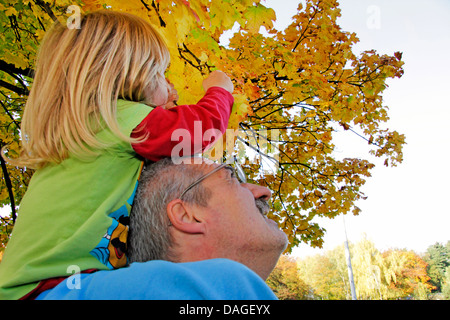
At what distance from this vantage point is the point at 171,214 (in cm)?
123

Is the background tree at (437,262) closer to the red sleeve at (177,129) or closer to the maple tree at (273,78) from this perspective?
the maple tree at (273,78)

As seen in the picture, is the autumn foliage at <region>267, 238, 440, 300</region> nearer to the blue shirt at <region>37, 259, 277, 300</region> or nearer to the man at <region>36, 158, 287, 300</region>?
the man at <region>36, 158, 287, 300</region>

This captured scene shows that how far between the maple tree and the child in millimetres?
394

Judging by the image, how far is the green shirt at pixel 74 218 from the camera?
1009mm

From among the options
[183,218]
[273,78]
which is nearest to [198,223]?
[183,218]

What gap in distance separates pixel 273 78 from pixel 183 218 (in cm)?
323

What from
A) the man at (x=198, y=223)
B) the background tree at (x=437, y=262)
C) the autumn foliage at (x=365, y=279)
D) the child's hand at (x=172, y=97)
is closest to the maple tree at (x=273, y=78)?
the child's hand at (x=172, y=97)

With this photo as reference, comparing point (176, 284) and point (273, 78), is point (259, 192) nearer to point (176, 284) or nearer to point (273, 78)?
point (176, 284)

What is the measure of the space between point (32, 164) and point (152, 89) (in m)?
0.67
